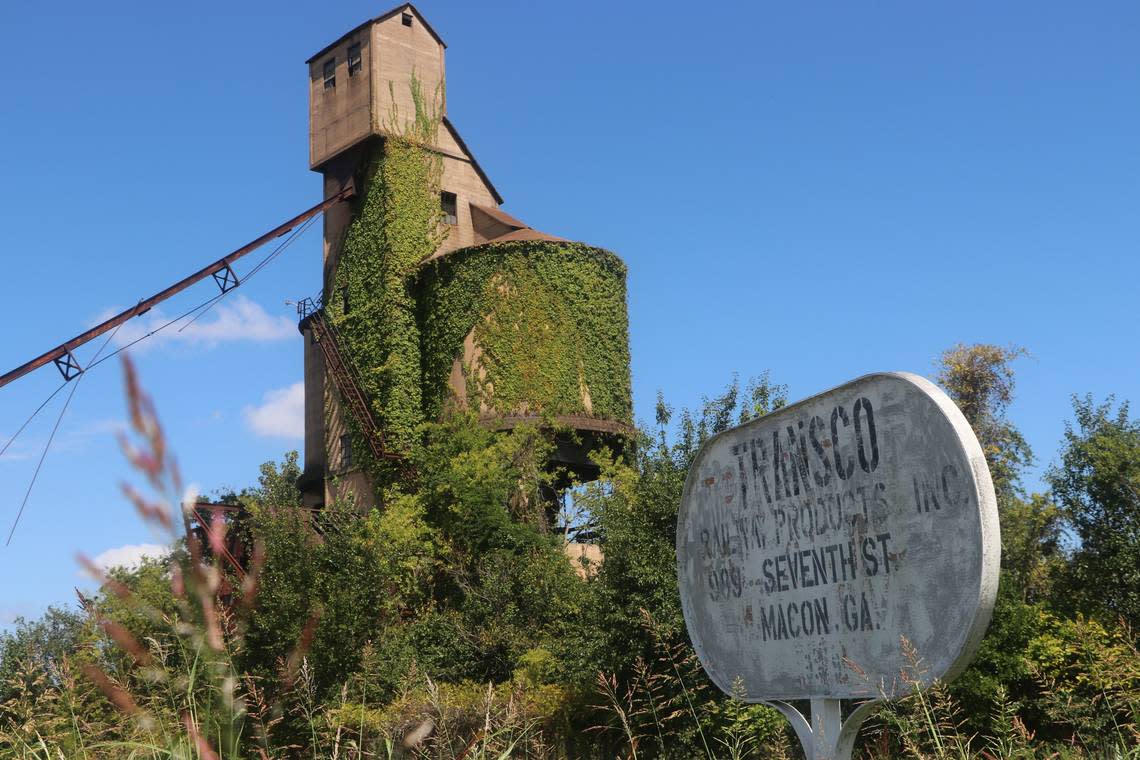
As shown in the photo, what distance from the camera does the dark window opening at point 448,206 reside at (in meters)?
34.2

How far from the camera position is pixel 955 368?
38.8 metres

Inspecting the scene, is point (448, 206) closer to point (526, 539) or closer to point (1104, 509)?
point (526, 539)

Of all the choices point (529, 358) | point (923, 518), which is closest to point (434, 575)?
point (529, 358)

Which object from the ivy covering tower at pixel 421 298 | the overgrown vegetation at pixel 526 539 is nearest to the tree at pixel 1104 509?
the overgrown vegetation at pixel 526 539

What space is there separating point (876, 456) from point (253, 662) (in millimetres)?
18185

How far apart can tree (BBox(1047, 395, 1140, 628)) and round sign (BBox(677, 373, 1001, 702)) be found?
57.4 feet

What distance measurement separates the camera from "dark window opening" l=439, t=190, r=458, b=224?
34.2m

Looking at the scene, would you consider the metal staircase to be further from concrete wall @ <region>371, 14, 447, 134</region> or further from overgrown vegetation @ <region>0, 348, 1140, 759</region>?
concrete wall @ <region>371, 14, 447, 134</region>

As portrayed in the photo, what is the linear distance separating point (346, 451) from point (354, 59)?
40.4ft

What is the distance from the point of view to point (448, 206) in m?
34.5

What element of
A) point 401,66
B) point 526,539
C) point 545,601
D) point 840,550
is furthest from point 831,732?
point 401,66

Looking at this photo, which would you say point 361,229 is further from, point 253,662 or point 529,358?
point 253,662

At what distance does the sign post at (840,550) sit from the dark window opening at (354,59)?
1137 inches

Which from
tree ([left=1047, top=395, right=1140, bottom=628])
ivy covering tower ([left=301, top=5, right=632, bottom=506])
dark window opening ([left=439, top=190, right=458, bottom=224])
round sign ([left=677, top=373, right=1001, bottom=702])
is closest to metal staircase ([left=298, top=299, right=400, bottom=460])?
ivy covering tower ([left=301, top=5, right=632, bottom=506])
